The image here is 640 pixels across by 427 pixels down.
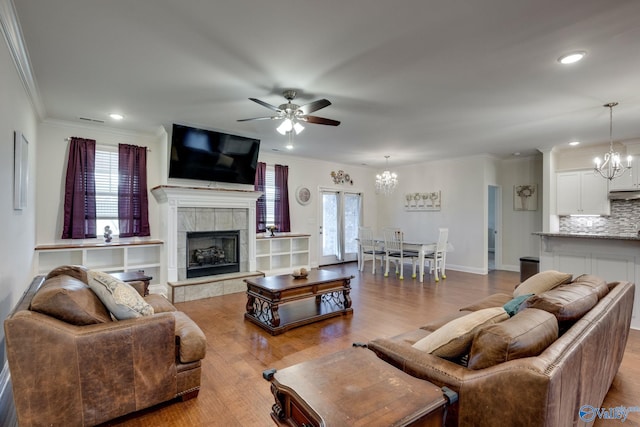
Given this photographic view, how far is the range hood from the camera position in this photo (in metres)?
5.43

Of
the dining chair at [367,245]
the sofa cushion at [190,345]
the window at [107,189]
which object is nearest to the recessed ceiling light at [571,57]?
the sofa cushion at [190,345]

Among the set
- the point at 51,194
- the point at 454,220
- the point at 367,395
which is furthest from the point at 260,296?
the point at 454,220

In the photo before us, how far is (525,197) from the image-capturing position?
7.03m

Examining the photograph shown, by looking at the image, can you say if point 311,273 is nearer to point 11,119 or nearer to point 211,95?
point 211,95

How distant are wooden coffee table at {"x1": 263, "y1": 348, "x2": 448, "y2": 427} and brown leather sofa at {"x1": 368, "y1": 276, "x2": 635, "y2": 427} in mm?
194

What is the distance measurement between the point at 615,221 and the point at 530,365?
6.60m

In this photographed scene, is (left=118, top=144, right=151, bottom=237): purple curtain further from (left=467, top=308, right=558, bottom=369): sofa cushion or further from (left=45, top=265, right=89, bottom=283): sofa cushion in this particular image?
(left=467, top=308, right=558, bottom=369): sofa cushion

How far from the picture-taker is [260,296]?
146 inches

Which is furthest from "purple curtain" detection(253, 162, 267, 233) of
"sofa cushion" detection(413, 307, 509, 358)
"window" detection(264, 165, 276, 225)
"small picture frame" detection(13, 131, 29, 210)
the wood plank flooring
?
"sofa cushion" detection(413, 307, 509, 358)

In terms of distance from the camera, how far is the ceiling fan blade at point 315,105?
10.0 feet

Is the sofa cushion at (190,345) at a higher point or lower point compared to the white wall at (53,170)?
lower

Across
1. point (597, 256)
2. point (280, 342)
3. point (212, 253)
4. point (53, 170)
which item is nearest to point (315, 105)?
point (280, 342)

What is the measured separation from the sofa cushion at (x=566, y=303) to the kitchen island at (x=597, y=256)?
100 inches

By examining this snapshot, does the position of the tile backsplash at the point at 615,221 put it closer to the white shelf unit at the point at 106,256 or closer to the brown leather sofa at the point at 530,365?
the brown leather sofa at the point at 530,365
